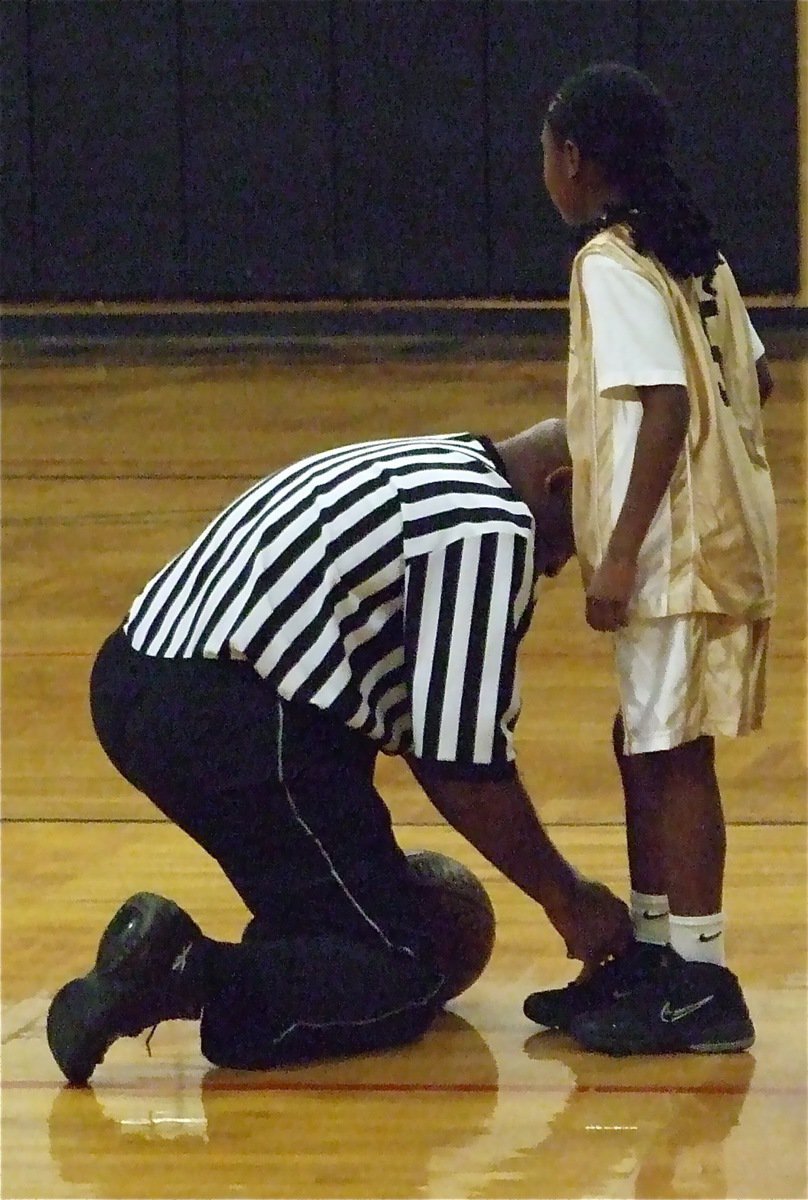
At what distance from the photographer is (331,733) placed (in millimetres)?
2365

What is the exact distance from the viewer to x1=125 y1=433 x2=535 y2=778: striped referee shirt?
2.27m

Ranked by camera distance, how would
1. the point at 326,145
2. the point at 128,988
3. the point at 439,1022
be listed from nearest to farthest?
the point at 128,988 → the point at 439,1022 → the point at 326,145

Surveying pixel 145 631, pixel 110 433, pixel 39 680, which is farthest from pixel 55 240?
pixel 145 631

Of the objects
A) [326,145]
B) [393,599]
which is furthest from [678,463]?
[326,145]

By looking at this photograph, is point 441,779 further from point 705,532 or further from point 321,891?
point 705,532

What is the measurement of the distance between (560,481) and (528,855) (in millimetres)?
433

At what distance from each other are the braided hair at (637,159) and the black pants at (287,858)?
664 mm

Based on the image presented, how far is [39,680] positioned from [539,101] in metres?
7.87

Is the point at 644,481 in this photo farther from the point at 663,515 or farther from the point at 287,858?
the point at 287,858

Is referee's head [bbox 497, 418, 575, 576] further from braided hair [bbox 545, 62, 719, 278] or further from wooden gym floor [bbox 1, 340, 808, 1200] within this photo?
wooden gym floor [bbox 1, 340, 808, 1200]

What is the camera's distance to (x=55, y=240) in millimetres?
11828

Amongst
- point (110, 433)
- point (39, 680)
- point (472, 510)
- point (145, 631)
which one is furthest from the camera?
point (110, 433)

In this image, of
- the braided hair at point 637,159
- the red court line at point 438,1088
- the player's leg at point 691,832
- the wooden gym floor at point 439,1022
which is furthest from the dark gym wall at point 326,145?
the red court line at point 438,1088

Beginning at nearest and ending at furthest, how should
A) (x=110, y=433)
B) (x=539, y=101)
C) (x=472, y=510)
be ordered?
(x=472, y=510)
(x=110, y=433)
(x=539, y=101)
